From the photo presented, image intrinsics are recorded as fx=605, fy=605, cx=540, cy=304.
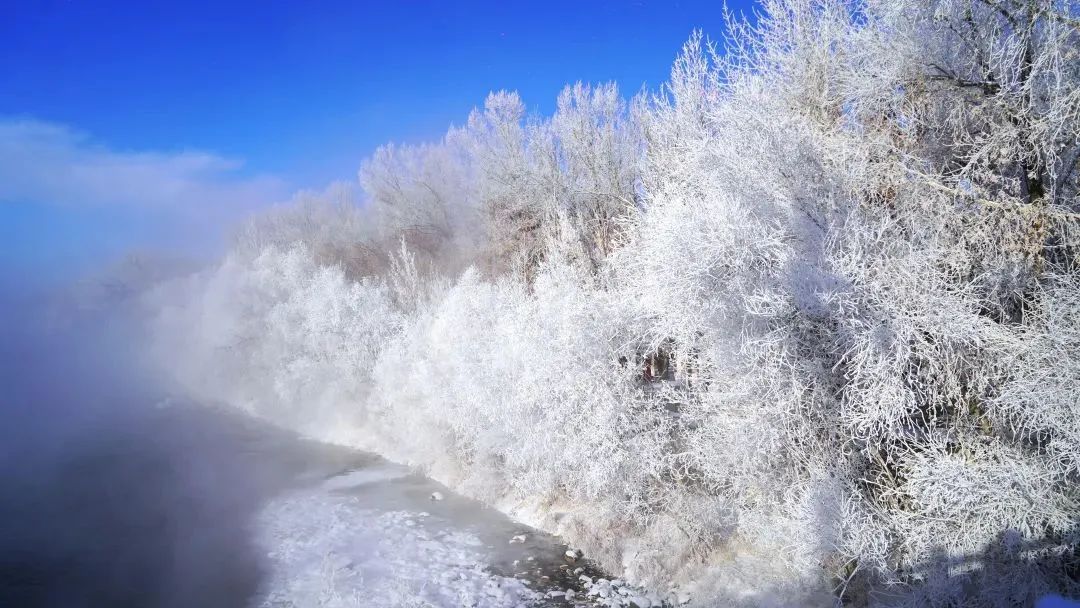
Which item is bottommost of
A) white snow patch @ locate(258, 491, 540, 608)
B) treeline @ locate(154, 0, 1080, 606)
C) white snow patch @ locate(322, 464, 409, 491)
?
white snow patch @ locate(258, 491, 540, 608)

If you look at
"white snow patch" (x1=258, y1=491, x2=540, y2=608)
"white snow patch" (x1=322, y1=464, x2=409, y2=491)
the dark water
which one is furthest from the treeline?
"white snow patch" (x1=322, y1=464, x2=409, y2=491)

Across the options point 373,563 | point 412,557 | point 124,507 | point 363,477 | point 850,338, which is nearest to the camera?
point 850,338

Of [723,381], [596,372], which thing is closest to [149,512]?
[596,372]

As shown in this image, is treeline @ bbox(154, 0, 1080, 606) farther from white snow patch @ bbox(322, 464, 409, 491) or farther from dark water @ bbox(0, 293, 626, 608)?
white snow patch @ bbox(322, 464, 409, 491)

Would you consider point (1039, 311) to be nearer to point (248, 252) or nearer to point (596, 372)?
point (596, 372)

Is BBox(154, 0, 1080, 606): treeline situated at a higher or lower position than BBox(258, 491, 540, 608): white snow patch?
higher

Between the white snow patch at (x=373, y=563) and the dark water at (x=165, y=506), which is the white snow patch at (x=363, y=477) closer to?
the dark water at (x=165, y=506)

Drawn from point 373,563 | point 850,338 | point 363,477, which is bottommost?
point 373,563

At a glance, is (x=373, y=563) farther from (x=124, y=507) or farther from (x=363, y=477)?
(x=124, y=507)

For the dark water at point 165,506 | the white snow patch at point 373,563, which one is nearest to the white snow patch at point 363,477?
the dark water at point 165,506

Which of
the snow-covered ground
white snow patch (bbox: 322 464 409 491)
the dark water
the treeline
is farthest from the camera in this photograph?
white snow patch (bbox: 322 464 409 491)

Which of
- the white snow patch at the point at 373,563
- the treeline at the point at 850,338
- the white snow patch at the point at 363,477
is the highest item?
the treeline at the point at 850,338

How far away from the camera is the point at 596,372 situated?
15.7 m

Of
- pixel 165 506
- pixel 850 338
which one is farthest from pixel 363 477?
pixel 850 338
